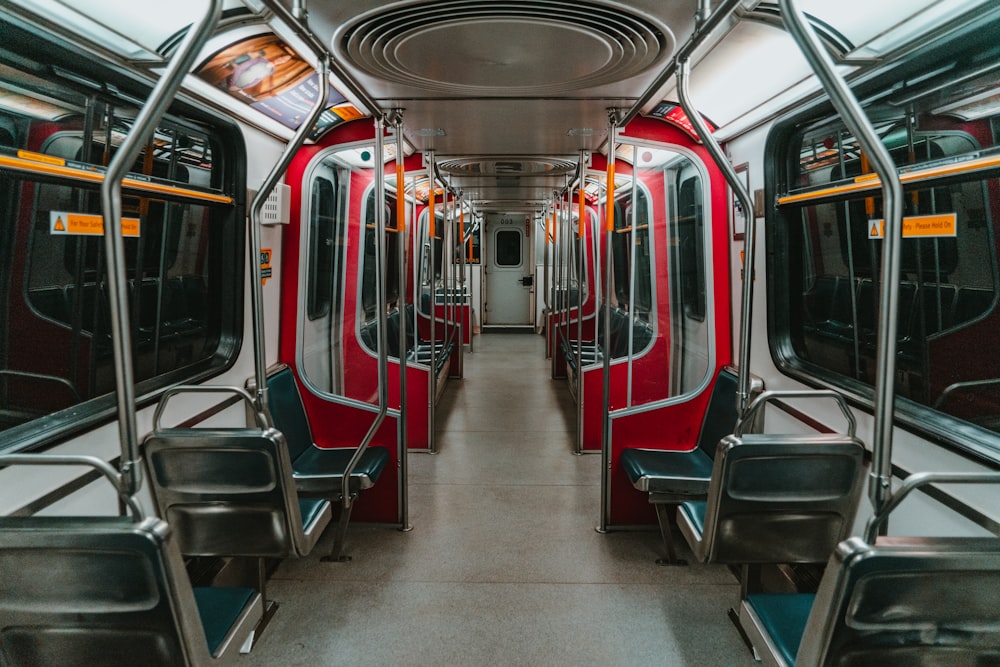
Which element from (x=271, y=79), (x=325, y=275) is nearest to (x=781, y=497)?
(x=271, y=79)

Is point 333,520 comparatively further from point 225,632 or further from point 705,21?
point 705,21

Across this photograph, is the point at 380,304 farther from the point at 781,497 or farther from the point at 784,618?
the point at 784,618

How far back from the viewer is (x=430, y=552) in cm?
340

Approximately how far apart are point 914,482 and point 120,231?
1.62 meters

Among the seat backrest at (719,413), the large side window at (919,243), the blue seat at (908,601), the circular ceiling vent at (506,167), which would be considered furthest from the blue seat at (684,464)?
the circular ceiling vent at (506,167)

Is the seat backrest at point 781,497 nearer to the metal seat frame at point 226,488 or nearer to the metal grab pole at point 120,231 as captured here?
the metal seat frame at point 226,488

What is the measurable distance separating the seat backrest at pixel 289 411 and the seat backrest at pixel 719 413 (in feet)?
7.76

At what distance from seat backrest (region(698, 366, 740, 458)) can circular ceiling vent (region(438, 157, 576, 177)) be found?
2.55m

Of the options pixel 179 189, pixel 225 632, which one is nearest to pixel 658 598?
pixel 225 632

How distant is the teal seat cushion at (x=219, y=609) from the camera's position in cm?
190

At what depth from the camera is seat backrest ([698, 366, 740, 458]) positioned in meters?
3.44

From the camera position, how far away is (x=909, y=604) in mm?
1290

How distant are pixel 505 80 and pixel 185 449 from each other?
1.84 meters

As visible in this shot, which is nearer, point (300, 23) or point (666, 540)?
point (300, 23)
